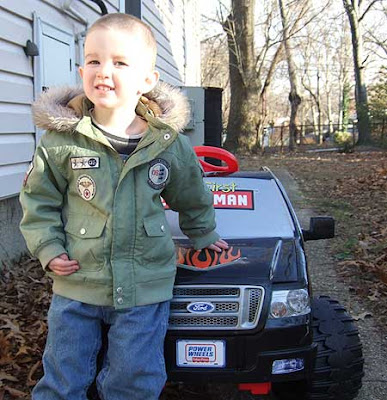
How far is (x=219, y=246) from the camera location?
2.70m

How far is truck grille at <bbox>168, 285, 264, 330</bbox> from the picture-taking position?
98.6 inches

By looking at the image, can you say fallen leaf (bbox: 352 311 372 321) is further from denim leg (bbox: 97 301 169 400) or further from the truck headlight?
denim leg (bbox: 97 301 169 400)

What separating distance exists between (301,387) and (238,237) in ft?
2.76

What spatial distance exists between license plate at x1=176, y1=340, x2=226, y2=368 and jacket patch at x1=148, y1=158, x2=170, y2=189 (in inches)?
29.1

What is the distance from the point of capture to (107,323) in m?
2.34

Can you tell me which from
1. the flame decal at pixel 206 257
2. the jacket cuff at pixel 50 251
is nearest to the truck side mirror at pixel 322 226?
the flame decal at pixel 206 257

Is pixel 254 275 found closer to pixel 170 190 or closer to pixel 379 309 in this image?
pixel 170 190

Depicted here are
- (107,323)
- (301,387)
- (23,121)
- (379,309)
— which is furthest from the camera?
(23,121)

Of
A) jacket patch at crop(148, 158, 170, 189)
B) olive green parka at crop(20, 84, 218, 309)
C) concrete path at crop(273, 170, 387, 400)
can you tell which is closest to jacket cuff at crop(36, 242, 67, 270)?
olive green parka at crop(20, 84, 218, 309)

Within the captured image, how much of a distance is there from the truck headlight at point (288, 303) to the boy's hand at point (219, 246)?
336mm

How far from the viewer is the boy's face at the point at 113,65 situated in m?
2.18

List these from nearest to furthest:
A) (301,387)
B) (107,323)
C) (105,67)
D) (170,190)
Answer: (105,67) → (107,323) → (170,190) → (301,387)

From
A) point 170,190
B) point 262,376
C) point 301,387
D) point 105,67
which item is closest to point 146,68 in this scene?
point 105,67

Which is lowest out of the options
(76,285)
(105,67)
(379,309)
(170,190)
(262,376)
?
(379,309)
